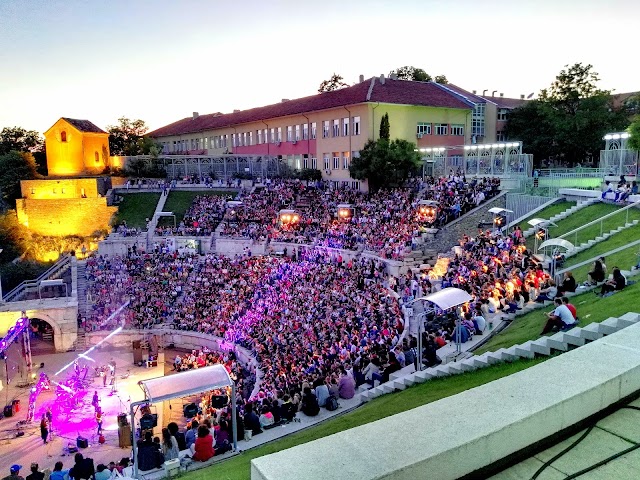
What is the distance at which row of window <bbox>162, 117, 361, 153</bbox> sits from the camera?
142ft

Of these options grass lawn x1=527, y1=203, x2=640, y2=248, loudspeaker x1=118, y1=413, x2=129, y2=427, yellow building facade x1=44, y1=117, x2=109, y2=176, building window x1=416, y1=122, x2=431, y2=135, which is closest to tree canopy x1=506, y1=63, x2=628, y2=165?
building window x1=416, y1=122, x2=431, y2=135

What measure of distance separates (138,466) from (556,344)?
895cm

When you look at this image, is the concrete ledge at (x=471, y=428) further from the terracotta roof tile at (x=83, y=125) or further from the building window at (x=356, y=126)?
the terracotta roof tile at (x=83, y=125)

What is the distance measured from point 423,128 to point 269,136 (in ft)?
58.4

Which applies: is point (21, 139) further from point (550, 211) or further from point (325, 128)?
→ point (550, 211)

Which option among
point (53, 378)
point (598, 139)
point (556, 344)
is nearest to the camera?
point (556, 344)

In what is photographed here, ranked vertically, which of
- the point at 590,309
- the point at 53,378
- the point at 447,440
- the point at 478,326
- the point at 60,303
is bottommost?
the point at 53,378

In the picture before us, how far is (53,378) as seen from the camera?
25.2m

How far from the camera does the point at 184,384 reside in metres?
11.5

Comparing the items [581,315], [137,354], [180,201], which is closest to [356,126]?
[180,201]

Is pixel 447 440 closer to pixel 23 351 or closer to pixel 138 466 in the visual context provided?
pixel 138 466

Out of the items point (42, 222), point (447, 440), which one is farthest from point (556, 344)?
point (42, 222)

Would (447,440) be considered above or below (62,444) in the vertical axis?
above

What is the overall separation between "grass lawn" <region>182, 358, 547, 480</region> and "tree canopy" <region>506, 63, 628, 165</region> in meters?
38.6
